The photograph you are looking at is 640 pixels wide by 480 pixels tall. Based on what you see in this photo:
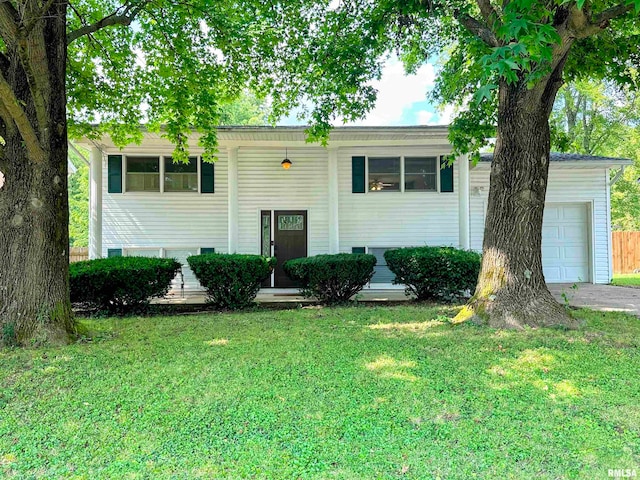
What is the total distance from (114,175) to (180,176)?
1.48 metres

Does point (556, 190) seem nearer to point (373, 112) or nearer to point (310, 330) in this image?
point (373, 112)

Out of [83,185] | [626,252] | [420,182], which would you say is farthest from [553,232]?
[83,185]

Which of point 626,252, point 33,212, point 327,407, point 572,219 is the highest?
point 572,219

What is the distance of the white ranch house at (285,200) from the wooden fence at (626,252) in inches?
407

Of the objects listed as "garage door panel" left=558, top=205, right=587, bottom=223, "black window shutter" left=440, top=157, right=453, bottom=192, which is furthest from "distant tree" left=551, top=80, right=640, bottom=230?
"black window shutter" left=440, top=157, right=453, bottom=192

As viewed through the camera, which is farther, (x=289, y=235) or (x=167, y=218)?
(x=289, y=235)

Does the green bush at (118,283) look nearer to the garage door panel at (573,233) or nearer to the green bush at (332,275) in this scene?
the green bush at (332,275)

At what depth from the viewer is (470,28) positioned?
5.21m

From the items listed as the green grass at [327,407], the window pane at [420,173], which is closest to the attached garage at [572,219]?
the window pane at [420,173]

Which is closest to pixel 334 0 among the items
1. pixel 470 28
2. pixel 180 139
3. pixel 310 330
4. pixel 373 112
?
pixel 373 112

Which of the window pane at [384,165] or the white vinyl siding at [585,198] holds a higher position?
the window pane at [384,165]

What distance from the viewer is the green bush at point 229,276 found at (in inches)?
259

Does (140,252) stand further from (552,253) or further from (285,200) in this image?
(552,253)

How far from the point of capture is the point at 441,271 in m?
6.97
